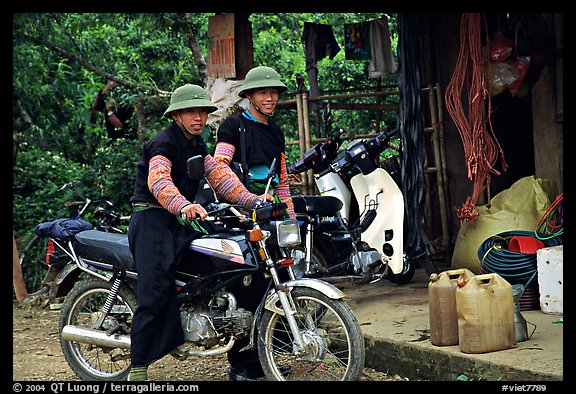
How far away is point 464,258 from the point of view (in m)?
7.30

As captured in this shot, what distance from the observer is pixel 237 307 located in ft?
16.9

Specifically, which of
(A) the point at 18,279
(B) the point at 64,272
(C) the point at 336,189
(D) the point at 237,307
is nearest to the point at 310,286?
(D) the point at 237,307

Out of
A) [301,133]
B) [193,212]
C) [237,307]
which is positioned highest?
[301,133]

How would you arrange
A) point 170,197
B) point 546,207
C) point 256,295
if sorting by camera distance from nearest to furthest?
point 170,197
point 256,295
point 546,207

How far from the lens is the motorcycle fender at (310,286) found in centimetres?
456

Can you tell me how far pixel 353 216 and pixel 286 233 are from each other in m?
2.63

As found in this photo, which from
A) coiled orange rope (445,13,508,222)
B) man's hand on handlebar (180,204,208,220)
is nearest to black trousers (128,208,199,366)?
man's hand on handlebar (180,204,208,220)

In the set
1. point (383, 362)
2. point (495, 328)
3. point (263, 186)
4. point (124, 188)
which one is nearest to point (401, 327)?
point (383, 362)

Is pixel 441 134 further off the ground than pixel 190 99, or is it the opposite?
pixel 190 99

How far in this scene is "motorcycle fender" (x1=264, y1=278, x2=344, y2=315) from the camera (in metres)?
4.56

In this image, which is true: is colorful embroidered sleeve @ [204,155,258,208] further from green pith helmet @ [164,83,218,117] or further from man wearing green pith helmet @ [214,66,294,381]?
green pith helmet @ [164,83,218,117]

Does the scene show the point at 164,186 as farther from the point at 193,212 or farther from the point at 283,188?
the point at 283,188
